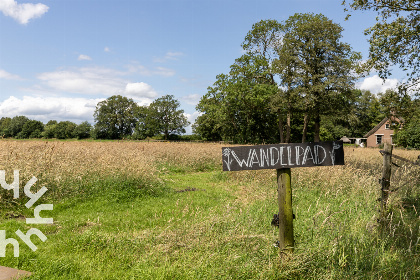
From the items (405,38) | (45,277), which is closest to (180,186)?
(45,277)

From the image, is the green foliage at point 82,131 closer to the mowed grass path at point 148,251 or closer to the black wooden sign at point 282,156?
the mowed grass path at point 148,251

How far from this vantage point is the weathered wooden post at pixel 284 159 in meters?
3.30

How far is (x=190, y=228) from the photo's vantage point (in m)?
4.42

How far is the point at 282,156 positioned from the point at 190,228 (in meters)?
2.12

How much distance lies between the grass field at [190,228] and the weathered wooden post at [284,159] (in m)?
0.49

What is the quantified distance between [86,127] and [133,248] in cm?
8708

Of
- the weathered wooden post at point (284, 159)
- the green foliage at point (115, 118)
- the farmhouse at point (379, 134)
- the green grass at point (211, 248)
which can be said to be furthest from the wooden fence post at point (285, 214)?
the green foliage at point (115, 118)

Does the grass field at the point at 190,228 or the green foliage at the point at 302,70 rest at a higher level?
the green foliage at the point at 302,70

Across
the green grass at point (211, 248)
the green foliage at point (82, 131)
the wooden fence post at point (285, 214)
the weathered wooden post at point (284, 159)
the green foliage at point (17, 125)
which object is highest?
the green foliage at point (17, 125)

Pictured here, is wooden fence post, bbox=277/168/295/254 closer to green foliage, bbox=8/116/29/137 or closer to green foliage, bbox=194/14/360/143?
green foliage, bbox=194/14/360/143

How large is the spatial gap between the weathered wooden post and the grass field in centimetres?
49

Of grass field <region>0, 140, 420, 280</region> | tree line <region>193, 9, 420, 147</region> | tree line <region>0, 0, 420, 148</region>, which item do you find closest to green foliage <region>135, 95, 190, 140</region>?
tree line <region>0, 0, 420, 148</region>

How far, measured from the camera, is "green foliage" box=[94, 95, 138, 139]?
76500 mm

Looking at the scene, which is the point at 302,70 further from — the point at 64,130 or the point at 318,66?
the point at 64,130
